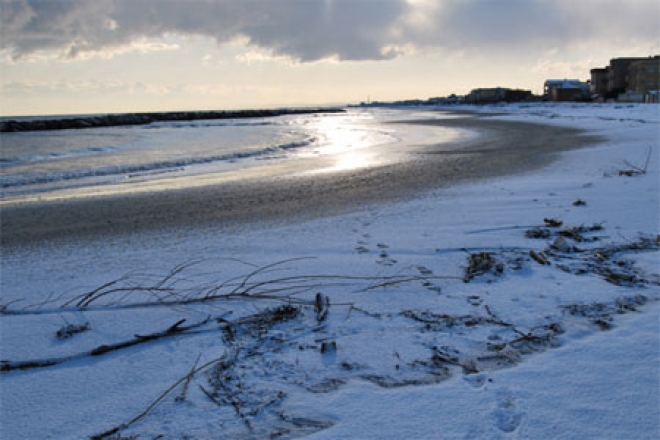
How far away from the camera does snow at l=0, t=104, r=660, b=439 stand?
1.94 meters

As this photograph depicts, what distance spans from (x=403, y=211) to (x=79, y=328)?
4223 mm

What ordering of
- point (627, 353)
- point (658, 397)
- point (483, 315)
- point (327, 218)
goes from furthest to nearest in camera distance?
point (327, 218)
point (483, 315)
point (627, 353)
point (658, 397)

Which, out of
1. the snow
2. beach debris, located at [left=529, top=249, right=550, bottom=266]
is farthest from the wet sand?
beach debris, located at [left=529, top=249, right=550, bottom=266]

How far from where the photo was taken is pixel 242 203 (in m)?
7.30

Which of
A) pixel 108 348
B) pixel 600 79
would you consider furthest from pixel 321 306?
pixel 600 79

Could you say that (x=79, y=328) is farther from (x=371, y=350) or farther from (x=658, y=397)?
(x=658, y=397)


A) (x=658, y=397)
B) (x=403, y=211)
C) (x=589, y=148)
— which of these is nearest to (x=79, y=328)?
(x=658, y=397)

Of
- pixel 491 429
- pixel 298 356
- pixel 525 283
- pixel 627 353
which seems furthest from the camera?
pixel 525 283

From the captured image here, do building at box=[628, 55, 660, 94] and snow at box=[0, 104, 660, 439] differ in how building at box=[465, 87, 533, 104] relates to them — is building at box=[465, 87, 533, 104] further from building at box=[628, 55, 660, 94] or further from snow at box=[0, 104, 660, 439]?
snow at box=[0, 104, 660, 439]

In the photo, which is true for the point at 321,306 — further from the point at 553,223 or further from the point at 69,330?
the point at 553,223

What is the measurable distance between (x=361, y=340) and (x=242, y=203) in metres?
5.05

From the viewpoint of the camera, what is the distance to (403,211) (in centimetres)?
607

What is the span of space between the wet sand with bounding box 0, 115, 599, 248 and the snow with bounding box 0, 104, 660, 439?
3.68ft

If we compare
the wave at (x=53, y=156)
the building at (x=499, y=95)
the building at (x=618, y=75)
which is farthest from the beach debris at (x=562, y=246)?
the building at (x=499, y=95)
